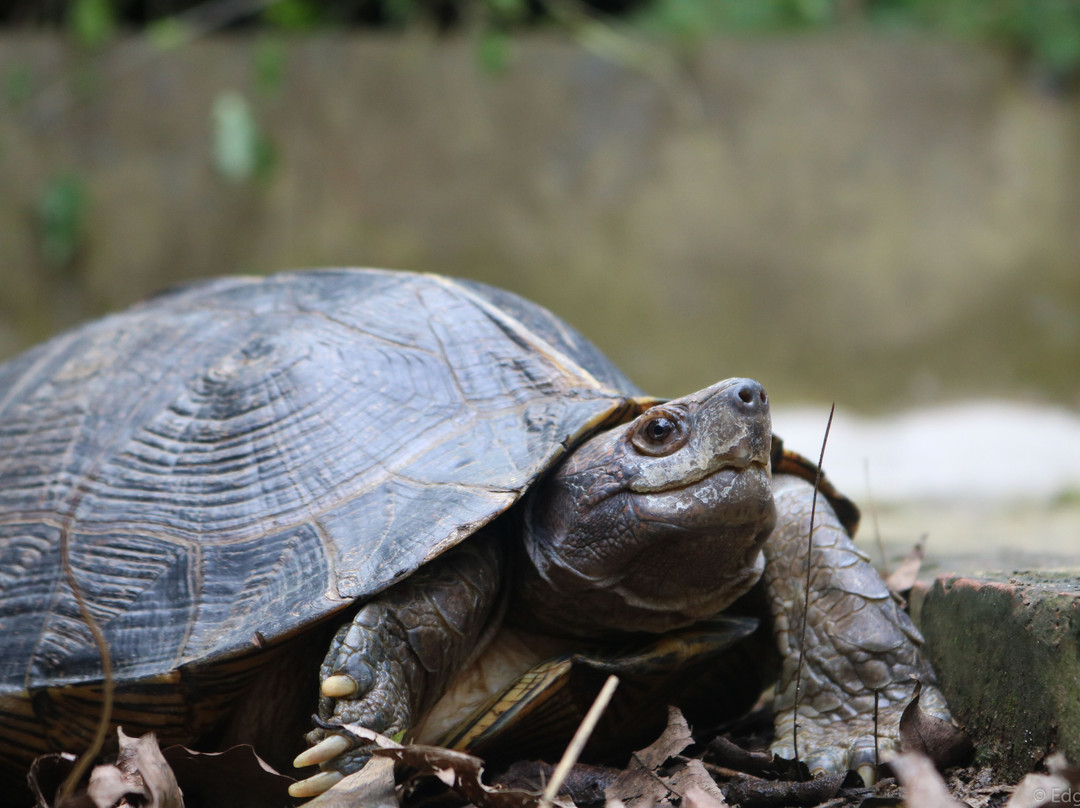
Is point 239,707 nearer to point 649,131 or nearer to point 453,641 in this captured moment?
point 453,641

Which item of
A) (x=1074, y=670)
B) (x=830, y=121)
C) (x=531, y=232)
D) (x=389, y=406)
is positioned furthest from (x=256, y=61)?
(x=1074, y=670)

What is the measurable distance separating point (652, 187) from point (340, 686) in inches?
247

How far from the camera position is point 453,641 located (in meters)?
1.86

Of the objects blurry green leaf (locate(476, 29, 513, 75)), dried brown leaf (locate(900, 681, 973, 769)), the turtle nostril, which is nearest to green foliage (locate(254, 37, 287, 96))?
blurry green leaf (locate(476, 29, 513, 75))

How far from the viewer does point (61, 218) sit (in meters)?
7.08

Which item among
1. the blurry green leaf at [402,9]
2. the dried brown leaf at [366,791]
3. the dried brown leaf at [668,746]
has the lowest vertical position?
the dried brown leaf at [668,746]

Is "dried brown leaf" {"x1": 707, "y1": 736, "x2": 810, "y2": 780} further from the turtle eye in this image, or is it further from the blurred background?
the blurred background

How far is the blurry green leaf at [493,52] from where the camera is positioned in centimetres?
716

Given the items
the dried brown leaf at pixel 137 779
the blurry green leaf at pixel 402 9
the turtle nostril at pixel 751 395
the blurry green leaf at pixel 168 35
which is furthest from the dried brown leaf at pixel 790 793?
the blurry green leaf at pixel 402 9

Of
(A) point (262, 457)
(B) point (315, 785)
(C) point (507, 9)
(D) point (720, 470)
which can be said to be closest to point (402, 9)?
(C) point (507, 9)

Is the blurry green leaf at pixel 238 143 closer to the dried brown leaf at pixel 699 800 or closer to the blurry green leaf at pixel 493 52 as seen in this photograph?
the blurry green leaf at pixel 493 52

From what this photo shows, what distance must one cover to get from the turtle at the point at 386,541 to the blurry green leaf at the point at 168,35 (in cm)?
566

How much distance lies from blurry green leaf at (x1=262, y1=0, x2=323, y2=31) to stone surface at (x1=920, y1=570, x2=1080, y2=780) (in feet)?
23.4

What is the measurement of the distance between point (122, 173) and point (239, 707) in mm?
6341
